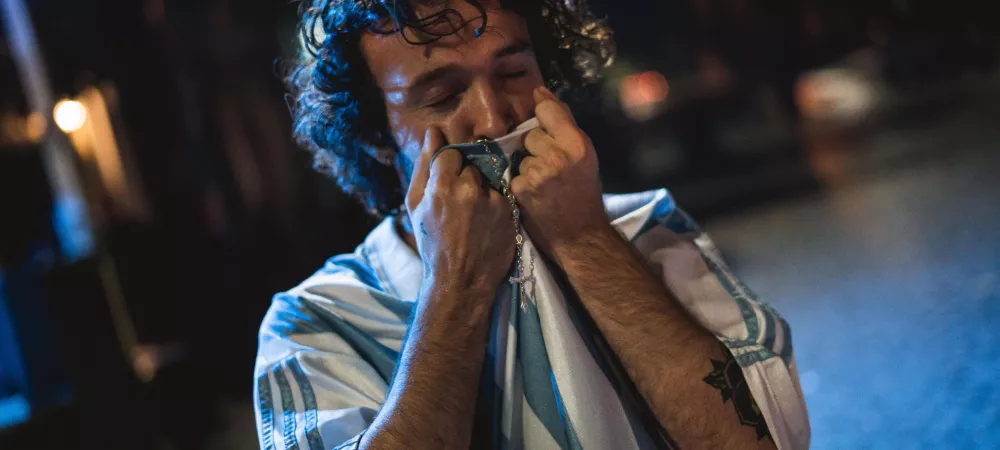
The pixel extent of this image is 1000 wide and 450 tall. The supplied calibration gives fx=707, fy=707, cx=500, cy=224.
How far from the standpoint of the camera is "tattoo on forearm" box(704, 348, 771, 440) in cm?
134

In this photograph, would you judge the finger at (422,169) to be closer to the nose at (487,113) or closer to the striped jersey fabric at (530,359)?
the nose at (487,113)

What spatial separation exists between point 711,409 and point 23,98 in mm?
6251

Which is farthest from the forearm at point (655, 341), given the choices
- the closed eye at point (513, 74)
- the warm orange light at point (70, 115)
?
the warm orange light at point (70, 115)

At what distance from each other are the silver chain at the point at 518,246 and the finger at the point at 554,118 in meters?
0.12

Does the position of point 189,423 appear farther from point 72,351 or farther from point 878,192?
point 878,192

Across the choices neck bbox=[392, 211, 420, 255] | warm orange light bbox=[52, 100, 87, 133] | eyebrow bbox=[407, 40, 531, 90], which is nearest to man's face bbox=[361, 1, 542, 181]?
eyebrow bbox=[407, 40, 531, 90]

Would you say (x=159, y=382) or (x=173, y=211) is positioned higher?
(x=173, y=211)

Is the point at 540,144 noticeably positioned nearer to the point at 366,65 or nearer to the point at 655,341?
the point at 655,341

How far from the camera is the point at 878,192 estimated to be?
18.4 feet

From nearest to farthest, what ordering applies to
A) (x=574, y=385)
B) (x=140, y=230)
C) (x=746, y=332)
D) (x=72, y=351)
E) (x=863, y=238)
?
(x=574, y=385) < (x=746, y=332) < (x=863, y=238) < (x=72, y=351) < (x=140, y=230)

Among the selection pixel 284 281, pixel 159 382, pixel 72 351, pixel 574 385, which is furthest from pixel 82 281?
pixel 574 385

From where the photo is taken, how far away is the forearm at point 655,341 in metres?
1.35

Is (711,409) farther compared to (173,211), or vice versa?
(173,211)

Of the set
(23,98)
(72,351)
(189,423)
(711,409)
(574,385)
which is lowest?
(189,423)
